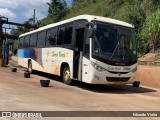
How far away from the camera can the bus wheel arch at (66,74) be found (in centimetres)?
1633

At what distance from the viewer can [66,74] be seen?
16.6 m

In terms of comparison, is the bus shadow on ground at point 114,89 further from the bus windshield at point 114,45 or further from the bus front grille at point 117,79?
the bus windshield at point 114,45

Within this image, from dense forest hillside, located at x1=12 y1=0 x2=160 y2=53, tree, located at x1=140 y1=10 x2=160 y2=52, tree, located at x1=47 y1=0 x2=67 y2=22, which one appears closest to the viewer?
tree, located at x1=140 y1=10 x2=160 y2=52

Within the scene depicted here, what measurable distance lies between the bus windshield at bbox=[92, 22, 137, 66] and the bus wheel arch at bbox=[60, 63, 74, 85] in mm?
2750

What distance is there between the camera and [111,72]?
14156 millimetres

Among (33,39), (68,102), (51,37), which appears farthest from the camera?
(33,39)

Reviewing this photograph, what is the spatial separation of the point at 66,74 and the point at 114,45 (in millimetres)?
3287

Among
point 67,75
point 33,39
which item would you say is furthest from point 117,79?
point 33,39

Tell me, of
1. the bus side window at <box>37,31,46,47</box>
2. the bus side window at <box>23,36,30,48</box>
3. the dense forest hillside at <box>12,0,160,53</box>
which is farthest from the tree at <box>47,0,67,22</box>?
the bus side window at <box>37,31,46,47</box>

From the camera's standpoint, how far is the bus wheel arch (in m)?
16.3

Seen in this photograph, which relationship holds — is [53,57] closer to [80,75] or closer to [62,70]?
[62,70]

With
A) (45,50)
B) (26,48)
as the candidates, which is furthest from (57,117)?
(26,48)

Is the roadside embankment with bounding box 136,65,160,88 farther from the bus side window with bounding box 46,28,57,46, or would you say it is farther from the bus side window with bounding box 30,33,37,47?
the bus side window with bounding box 30,33,37,47

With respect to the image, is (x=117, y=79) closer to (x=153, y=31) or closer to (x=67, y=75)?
(x=67, y=75)
